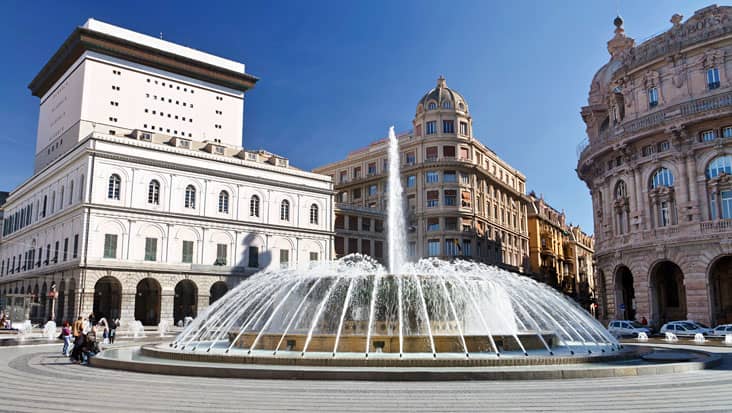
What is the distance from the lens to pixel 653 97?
136ft

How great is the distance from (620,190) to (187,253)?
33870 millimetres

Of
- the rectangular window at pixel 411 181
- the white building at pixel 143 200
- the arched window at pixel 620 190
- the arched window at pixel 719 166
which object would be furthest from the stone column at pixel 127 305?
the arched window at pixel 719 166

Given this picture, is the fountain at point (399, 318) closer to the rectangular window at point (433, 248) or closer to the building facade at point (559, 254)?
the rectangular window at point (433, 248)

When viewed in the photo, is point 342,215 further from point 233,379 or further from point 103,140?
point 233,379

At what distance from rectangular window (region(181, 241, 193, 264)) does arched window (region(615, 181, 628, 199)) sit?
33294mm

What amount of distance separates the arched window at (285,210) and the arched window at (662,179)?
30330 mm

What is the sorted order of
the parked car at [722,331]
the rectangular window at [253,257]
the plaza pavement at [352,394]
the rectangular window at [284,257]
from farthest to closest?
the rectangular window at [284,257] < the rectangular window at [253,257] < the parked car at [722,331] < the plaza pavement at [352,394]

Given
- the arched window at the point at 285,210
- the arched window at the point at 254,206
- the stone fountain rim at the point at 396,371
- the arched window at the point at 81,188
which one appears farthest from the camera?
the arched window at the point at 285,210

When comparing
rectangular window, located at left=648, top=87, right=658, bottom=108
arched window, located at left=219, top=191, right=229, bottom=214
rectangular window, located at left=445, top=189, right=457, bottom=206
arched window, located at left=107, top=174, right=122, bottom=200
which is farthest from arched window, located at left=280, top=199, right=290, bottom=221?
rectangular window, located at left=648, top=87, right=658, bottom=108

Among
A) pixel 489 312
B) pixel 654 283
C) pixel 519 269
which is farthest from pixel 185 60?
pixel 489 312

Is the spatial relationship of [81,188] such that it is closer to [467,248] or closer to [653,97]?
[467,248]

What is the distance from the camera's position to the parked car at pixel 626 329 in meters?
33.8

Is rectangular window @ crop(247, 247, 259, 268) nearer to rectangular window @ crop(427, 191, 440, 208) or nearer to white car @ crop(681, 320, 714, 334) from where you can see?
rectangular window @ crop(427, 191, 440, 208)

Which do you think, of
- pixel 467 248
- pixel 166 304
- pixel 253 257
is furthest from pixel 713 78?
pixel 166 304
